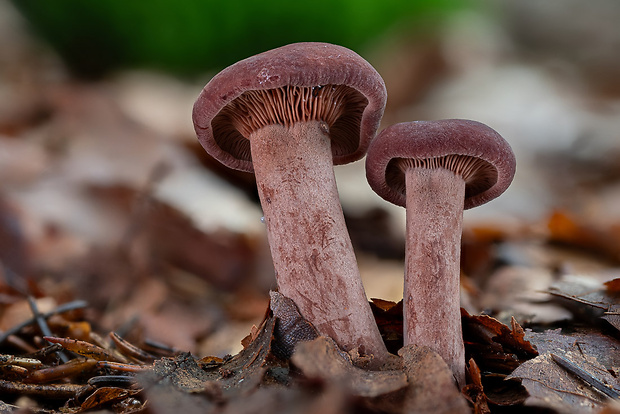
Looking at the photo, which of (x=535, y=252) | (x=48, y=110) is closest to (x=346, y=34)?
(x=48, y=110)

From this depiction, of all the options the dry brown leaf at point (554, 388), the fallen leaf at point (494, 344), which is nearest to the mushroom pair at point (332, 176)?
the fallen leaf at point (494, 344)

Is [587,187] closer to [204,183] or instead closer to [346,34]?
[346,34]

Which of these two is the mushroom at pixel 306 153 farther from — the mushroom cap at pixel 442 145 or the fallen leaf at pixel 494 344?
the fallen leaf at pixel 494 344

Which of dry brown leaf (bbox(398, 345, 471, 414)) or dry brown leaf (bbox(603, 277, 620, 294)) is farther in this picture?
dry brown leaf (bbox(603, 277, 620, 294))

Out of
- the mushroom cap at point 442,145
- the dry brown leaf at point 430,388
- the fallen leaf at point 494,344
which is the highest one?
the mushroom cap at point 442,145

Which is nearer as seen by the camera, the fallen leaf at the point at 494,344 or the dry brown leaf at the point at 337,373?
the dry brown leaf at the point at 337,373

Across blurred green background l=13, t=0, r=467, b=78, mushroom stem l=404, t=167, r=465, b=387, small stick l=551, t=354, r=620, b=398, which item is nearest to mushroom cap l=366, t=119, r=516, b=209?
mushroom stem l=404, t=167, r=465, b=387

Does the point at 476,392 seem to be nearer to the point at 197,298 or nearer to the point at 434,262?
the point at 434,262

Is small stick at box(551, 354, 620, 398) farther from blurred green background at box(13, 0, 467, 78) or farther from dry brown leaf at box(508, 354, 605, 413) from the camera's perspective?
blurred green background at box(13, 0, 467, 78)
